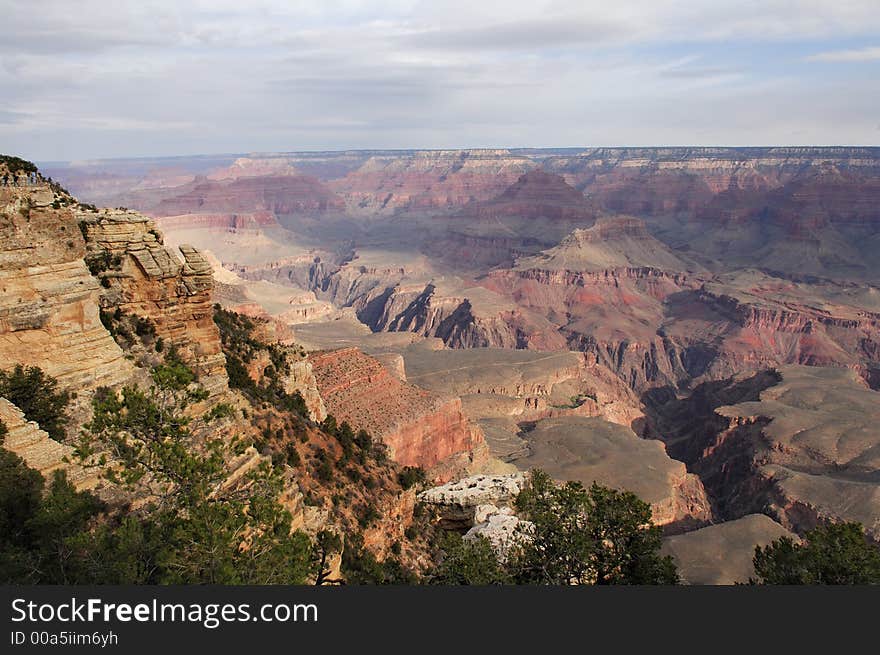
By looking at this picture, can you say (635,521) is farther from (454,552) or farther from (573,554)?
(454,552)

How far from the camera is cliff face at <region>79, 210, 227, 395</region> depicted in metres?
20.6

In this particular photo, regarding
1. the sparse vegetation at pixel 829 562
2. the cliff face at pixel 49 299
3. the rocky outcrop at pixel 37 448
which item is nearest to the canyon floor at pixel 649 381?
the sparse vegetation at pixel 829 562

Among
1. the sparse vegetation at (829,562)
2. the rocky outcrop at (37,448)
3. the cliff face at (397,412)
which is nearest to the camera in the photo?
the rocky outcrop at (37,448)

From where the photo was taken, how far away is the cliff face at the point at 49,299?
16.2 m

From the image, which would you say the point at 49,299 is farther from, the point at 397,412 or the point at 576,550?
the point at 397,412

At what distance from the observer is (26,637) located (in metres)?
10.6

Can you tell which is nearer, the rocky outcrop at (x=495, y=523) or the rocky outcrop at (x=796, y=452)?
the rocky outcrop at (x=495, y=523)

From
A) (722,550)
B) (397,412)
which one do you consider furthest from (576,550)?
(722,550)

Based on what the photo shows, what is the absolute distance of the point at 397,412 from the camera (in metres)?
51.3

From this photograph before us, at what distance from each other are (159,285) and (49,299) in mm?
5073

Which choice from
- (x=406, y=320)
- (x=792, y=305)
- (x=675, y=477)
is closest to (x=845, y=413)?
(x=675, y=477)

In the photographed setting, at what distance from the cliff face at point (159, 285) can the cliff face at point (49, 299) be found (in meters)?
2.32

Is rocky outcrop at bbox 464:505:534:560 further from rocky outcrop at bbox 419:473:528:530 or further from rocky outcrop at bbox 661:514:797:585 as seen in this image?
rocky outcrop at bbox 661:514:797:585

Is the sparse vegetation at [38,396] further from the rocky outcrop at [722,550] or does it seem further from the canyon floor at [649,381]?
the rocky outcrop at [722,550]
